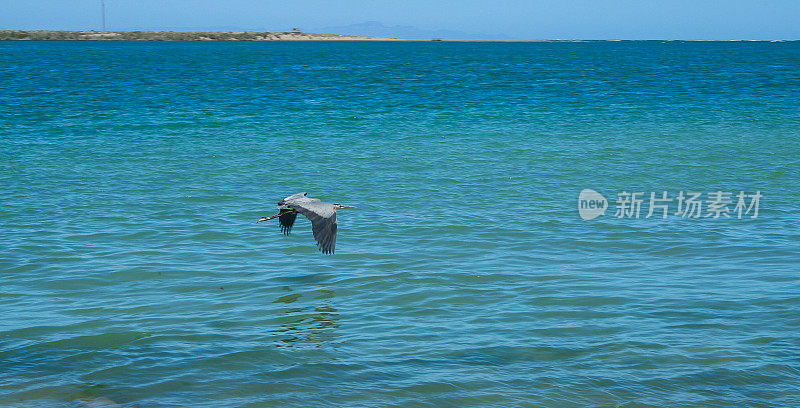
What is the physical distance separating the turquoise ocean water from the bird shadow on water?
38 millimetres

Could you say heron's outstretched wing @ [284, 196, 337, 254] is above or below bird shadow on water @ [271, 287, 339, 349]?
above

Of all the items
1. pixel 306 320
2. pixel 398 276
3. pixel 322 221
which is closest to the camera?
pixel 306 320

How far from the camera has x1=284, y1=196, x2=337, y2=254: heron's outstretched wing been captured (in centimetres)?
1055

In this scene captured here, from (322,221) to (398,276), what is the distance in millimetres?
1787

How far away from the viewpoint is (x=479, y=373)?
8.48 m

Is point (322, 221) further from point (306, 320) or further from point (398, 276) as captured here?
point (398, 276)

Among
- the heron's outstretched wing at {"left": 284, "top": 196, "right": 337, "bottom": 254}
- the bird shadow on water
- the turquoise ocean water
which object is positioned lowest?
the bird shadow on water

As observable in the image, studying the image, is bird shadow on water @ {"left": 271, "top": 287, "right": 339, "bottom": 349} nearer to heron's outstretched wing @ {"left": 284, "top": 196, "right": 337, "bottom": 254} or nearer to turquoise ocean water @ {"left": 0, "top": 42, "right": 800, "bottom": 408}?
turquoise ocean water @ {"left": 0, "top": 42, "right": 800, "bottom": 408}

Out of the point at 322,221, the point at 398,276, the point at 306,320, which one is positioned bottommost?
the point at 306,320

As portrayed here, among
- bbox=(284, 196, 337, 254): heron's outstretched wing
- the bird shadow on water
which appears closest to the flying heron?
bbox=(284, 196, 337, 254): heron's outstretched wing

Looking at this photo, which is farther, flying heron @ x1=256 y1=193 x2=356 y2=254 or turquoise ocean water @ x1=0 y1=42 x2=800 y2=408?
flying heron @ x1=256 y1=193 x2=356 y2=254

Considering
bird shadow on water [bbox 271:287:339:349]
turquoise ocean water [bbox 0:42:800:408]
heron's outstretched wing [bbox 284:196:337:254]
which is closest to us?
turquoise ocean water [bbox 0:42:800:408]

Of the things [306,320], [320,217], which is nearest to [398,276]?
[320,217]

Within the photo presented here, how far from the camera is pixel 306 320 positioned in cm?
1038
